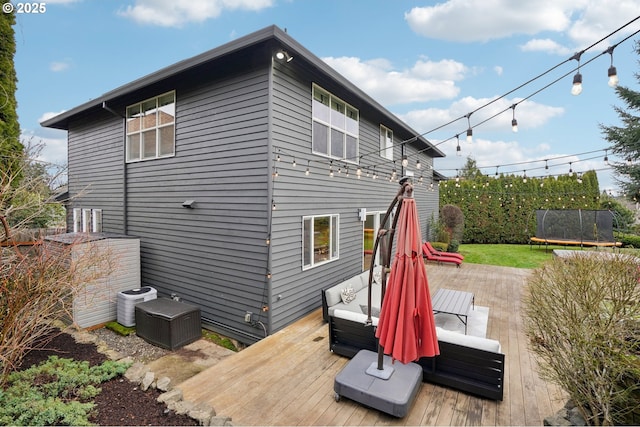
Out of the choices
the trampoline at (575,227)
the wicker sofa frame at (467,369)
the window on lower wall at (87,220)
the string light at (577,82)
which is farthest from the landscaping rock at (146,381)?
the trampoline at (575,227)

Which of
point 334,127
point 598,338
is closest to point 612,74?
point 598,338

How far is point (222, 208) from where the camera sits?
6.05 meters

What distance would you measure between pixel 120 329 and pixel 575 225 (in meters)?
18.4

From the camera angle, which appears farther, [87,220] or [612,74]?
[87,220]

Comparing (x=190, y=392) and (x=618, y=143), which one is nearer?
(x=190, y=392)

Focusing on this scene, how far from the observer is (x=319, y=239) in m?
6.91

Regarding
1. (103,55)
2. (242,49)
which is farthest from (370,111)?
(103,55)

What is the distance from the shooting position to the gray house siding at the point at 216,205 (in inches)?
218

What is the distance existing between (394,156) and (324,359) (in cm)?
841

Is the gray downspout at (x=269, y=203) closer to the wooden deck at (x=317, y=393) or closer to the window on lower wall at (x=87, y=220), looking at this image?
the wooden deck at (x=317, y=393)

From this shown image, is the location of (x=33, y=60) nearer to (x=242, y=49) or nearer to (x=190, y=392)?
(x=242, y=49)

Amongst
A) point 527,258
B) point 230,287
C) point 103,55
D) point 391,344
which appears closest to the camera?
point 391,344

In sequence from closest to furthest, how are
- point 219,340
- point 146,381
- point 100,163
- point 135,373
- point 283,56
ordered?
point 146,381 < point 135,373 < point 283,56 < point 219,340 < point 100,163

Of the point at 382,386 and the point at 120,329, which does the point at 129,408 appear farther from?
the point at 120,329
